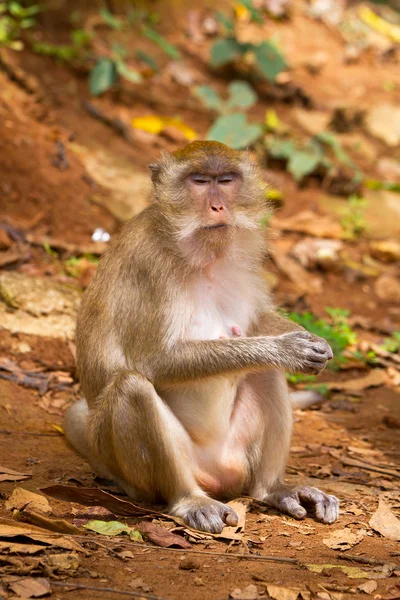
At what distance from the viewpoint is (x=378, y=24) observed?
Answer: 1877 cm

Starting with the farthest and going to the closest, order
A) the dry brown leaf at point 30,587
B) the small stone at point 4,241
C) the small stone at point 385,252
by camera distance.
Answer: the small stone at point 385,252 < the small stone at point 4,241 < the dry brown leaf at point 30,587

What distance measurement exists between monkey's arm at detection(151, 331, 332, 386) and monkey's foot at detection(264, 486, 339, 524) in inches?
33.1

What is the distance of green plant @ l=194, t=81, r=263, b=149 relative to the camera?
1184 cm

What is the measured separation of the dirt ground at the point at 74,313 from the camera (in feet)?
13.7

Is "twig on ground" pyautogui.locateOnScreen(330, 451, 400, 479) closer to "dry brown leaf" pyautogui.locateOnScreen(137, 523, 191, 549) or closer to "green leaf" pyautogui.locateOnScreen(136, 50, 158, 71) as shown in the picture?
"dry brown leaf" pyautogui.locateOnScreen(137, 523, 191, 549)

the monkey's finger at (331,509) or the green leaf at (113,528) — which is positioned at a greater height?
the monkey's finger at (331,509)

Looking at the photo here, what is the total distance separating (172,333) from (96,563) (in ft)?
5.13

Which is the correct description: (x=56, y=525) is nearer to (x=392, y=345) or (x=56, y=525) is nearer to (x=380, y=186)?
(x=392, y=345)

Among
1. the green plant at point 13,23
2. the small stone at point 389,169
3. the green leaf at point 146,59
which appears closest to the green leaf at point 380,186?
the small stone at point 389,169

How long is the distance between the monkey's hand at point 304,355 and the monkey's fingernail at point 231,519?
3.15ft

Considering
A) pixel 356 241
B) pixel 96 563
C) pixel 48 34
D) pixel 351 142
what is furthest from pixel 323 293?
pixel 96 563

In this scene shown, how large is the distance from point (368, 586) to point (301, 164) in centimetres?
897

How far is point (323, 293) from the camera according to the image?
10.5 m

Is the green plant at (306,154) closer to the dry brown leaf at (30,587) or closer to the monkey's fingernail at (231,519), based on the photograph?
the monkey's fingernail at (231,519)
